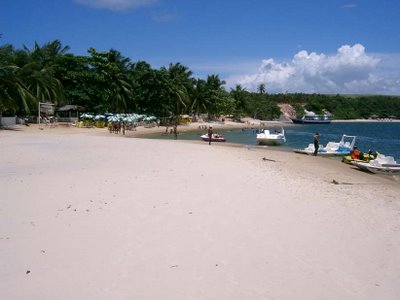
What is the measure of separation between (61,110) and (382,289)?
5798 centimetres

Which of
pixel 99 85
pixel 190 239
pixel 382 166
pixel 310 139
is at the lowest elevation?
pixel 310 139

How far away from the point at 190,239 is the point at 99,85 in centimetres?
5493

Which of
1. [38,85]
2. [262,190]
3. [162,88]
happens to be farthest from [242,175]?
[162,88]

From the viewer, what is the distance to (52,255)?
6.36 m

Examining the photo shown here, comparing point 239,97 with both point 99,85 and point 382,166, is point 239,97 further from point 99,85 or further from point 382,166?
point 382,166

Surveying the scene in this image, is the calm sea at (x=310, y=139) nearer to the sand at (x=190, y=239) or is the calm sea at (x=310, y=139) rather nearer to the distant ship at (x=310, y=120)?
the sand at (x=190, y=239)

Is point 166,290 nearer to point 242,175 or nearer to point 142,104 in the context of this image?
point 242,175

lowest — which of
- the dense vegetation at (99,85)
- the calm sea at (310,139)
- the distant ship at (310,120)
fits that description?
the calm sea at (310,139)

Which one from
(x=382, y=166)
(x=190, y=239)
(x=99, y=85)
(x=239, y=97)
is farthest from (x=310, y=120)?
(x=190, y=239)

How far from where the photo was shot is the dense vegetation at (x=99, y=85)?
42.5 m

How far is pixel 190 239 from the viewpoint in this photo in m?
7.41

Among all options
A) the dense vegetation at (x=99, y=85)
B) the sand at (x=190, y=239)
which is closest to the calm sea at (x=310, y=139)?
the dense vegetation at (x=99, y=85)

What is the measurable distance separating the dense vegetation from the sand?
3108 centimetres

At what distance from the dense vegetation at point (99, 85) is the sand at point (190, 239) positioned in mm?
31081
